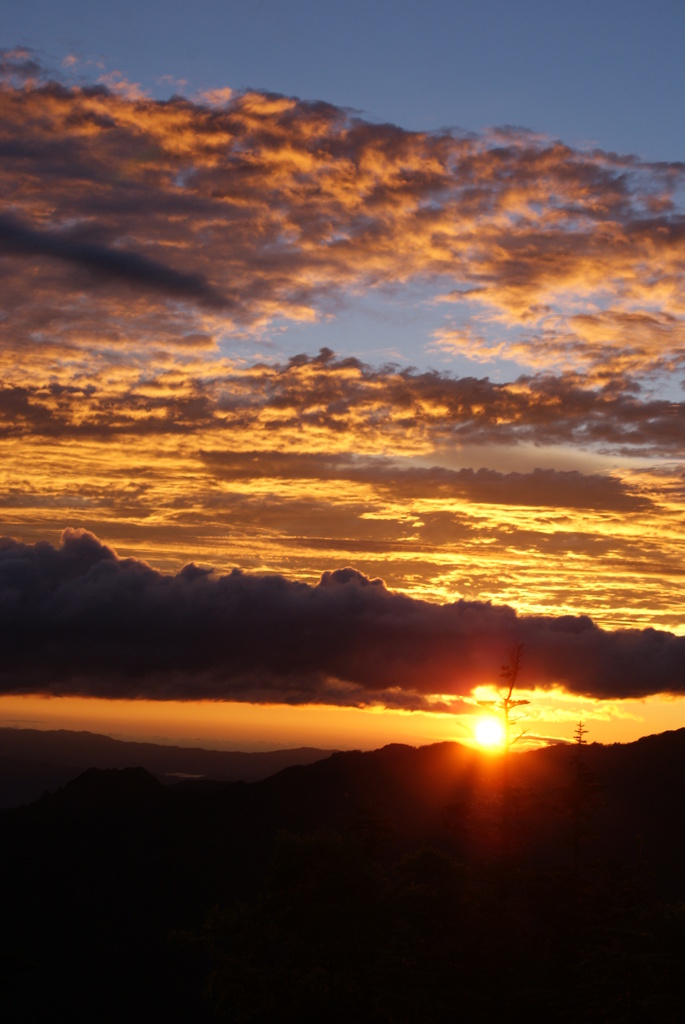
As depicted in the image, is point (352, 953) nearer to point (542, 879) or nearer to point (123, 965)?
point (542, 879)

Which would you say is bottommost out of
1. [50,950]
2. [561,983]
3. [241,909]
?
[50,950]

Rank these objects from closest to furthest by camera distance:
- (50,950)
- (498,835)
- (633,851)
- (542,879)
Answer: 1. (498,835)
2. (542,879)
3. (633,851)
4. (50,950)

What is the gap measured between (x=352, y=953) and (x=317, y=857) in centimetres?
404

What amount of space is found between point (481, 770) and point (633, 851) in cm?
10920

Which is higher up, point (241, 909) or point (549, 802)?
point (549, 802)

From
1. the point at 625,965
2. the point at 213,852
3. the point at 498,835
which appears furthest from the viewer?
the point at 213,852

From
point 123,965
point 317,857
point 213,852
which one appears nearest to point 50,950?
point 123,965

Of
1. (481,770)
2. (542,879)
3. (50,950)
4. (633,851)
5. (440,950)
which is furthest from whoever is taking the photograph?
(50,950)

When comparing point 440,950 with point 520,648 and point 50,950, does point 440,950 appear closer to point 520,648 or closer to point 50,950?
point 520,648

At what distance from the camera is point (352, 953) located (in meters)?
33.5

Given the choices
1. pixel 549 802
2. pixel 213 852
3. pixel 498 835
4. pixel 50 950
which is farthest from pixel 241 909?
pixel 213 852

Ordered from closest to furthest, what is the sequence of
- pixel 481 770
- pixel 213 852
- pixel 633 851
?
pixel 481 770 < pixel 633 851 < pixel 213 852

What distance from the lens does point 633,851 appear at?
141875mm

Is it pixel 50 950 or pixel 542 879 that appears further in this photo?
pixel 50 950
